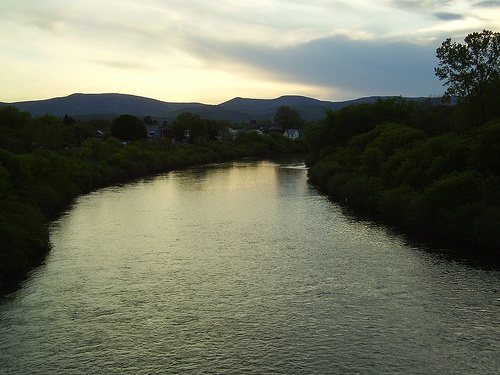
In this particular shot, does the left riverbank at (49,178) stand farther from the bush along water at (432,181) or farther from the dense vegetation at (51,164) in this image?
the bush along water at (432,181)

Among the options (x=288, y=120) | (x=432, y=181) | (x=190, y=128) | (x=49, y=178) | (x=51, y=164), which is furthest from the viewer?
(x=288, y=120)

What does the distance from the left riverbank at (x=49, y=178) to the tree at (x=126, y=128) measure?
11489 mm

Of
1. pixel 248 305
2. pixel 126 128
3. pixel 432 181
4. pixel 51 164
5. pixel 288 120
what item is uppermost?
pixel 288 120

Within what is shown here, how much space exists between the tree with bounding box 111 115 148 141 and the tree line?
51.3 metres

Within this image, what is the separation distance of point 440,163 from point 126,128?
82.4 m

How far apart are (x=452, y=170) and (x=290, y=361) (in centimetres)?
2336

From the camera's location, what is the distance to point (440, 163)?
3609 cm

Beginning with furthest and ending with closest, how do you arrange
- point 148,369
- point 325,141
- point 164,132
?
point 164,132 < point 325,141 < point 148,369

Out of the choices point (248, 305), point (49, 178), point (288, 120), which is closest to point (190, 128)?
point (288, 120)

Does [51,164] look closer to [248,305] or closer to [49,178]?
[49,178]

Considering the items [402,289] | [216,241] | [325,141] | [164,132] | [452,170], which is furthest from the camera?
[164,132]

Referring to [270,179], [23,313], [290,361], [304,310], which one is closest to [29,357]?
[23,313]

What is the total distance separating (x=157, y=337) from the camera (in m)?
18.3

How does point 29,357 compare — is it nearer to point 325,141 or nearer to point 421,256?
point 421,256
